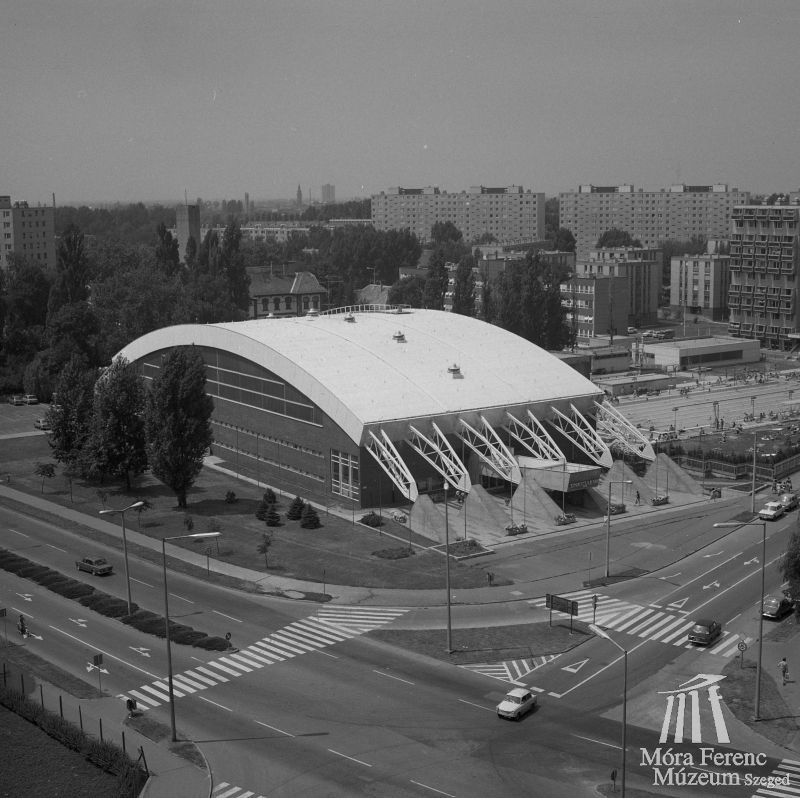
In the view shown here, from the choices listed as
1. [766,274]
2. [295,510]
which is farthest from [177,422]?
[766,274]

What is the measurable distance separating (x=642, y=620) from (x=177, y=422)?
3396cm

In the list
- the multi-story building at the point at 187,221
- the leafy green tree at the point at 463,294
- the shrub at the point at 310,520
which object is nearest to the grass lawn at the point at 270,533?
the shrub at the point at 310,520

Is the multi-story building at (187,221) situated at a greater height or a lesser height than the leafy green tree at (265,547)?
greater

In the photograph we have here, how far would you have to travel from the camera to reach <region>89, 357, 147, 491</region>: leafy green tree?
7569cm

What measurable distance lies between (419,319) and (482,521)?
30.4 metres

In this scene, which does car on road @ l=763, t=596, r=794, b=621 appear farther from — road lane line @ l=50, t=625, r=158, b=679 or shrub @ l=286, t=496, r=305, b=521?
shrub @ l=286, t=496, r=305, b=521

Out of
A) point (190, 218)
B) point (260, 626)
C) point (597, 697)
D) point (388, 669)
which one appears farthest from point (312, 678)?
point (190, 218)

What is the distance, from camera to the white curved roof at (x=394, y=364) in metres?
74.4

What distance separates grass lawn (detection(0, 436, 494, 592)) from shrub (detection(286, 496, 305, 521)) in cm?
44

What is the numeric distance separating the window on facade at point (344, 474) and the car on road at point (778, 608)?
97.6 feet

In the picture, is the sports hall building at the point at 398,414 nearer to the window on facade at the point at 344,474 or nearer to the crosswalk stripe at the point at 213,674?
the window on facade at the point at 344,474

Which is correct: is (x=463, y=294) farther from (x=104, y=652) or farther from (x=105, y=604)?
(x=104, y=652)

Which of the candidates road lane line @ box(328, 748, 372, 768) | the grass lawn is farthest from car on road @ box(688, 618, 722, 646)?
road lane line @ box(328, 748, 372, 768)

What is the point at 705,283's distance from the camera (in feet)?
628
